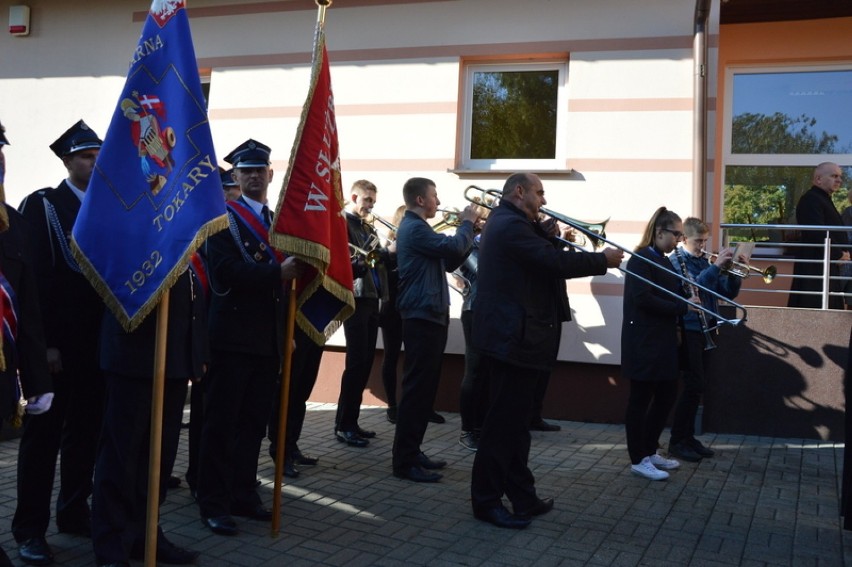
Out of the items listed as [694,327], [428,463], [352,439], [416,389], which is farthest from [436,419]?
[694,327]

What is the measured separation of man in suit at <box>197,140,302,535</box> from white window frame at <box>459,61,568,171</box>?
14.7ft

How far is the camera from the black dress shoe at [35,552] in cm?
374

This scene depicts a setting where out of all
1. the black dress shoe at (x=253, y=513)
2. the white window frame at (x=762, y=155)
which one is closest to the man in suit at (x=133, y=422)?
the black dress shoe at (x=253, y=513)

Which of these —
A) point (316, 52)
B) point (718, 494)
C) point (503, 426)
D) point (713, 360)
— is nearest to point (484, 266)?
point (503, 426)

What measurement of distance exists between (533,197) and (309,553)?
2383mm

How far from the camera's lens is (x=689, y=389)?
670cm

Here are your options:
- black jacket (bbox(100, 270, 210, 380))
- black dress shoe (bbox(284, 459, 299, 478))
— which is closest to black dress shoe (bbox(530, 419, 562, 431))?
black dress shoe (bbox(284, 459, 299, 478))

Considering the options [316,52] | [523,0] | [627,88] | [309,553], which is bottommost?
[309,553]

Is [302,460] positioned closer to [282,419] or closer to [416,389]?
[416,389]

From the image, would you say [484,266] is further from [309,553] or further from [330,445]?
[330,445]

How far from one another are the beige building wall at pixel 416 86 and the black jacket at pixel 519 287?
3607 mm

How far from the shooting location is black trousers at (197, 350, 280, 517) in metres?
4.36

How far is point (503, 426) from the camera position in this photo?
4672mm

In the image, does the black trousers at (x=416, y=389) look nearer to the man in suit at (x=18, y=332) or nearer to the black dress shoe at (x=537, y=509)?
the black dress shoe at (x=537, y=509)
